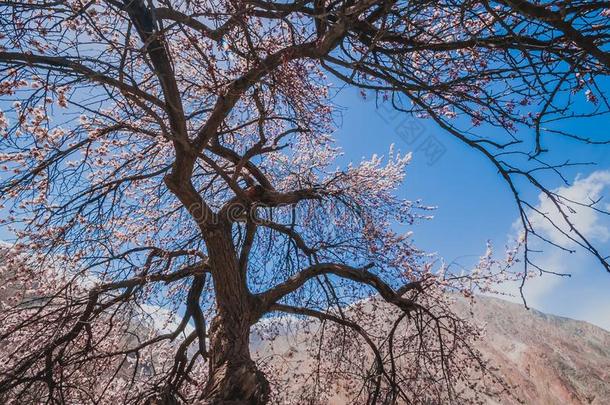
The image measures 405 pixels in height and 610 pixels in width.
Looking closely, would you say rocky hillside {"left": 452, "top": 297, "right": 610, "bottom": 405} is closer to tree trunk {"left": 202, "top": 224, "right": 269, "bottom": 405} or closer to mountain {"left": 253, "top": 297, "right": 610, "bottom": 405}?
mountain {"left": 253, "top": 297, "right": 610, "bottom": 405}

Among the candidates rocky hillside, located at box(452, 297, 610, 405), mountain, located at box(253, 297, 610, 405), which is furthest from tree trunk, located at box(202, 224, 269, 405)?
rocky hillside, located at box(452, 297, 610, 405)

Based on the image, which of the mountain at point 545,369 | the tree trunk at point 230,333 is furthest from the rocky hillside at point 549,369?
the tree trunk at point 230,333

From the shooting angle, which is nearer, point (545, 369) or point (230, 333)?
point (230, 333)

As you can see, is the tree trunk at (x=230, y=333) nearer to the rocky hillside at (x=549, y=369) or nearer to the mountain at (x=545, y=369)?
the mountain at (x=545, y=369)

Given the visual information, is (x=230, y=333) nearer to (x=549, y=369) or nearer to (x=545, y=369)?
(x=545, y=369)

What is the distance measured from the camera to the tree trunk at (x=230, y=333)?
339cm

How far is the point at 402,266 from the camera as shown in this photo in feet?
19.9

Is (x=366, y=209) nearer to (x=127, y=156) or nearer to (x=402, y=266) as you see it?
(x=402, y=266)

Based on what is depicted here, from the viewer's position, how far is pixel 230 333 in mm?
3842

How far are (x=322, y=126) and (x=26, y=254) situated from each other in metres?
4.19

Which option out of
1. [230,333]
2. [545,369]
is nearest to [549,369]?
[545,369]

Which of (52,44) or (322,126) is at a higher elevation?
(322,126)

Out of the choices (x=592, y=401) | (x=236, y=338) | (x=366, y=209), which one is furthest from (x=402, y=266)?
(x=592, y=401)

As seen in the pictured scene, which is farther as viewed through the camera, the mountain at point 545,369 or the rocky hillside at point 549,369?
the rocky hillside at point 549,369
